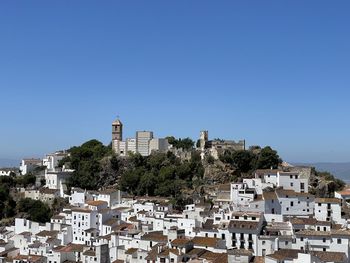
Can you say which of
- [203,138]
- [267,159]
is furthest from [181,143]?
[267,159]

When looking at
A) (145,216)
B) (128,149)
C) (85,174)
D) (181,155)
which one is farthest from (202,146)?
(145,216)

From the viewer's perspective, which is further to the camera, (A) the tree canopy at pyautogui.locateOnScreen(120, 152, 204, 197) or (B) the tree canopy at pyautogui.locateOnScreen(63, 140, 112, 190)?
(B) the tree canopy at pyautogui.locateOnScreen(63, 140, 112, 190)

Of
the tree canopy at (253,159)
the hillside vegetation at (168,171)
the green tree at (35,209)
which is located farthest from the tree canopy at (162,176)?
the green tree at (35,209)

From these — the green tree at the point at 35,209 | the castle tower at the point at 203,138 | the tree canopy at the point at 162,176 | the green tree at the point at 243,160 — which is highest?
the castle tower at the point at 203,138

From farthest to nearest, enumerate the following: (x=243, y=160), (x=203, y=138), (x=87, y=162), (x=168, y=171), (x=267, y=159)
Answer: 1. (x=203, y=138)
2. (x=87, y=162)
3. (x=168, y=171)
4. (x=243, y=160)
5. (x=267, y=159)

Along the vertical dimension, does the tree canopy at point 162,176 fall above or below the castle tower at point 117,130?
below

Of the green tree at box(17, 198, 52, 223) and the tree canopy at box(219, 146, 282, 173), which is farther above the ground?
the tree canopy at box(219, 146, 282, 173)

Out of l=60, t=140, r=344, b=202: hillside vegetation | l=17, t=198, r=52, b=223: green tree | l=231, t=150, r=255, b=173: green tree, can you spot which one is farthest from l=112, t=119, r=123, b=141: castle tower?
l=231, t=150, r=255, b=173: green tree

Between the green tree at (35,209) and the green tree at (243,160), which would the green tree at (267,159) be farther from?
the green tree at (35,209)

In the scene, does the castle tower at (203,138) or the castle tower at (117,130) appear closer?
the castle tower at (203,138)

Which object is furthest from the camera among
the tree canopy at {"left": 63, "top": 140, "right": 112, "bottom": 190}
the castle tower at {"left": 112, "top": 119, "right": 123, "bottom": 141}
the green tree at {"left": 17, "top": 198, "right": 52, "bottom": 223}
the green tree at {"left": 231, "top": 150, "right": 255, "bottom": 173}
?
the castle tower at {"left": 112, "top": 119, "right": 123, "bottom": 141}

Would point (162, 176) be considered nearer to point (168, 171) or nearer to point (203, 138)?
point (168, 171)

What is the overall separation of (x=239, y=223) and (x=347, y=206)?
10.9 meters

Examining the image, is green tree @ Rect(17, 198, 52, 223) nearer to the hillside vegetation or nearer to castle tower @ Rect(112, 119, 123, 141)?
the hillside vegetation
